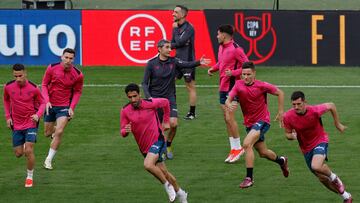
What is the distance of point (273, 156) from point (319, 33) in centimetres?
1609

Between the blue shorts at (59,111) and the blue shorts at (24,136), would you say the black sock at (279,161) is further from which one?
the blue shorts at (24,136)

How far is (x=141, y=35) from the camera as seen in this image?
35094mm

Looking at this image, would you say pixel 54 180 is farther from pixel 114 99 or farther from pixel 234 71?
pixel 114 99

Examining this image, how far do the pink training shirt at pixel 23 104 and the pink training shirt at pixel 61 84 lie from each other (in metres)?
1.52

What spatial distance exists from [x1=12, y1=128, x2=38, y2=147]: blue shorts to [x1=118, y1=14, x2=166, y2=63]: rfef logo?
16.2m

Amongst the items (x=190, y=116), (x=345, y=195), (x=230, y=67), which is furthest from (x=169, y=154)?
(x=345, y=195)

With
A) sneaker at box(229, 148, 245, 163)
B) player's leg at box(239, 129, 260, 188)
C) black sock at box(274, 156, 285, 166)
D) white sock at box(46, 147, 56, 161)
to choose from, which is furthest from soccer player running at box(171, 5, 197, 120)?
player's leg at box(239, 129, 260, 188)

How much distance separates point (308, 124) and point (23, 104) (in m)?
4.94

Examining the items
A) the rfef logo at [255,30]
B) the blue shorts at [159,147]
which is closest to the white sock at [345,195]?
the blue shorts at [159,147]

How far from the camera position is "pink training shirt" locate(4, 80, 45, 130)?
18.9 metres

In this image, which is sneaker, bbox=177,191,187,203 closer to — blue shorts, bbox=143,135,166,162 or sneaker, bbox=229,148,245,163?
blue shorts, bbox=143,135,166,162

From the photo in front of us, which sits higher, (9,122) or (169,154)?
(9,122)

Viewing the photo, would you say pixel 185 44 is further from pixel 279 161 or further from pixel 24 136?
pixel 24 136

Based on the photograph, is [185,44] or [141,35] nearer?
[185,44]
